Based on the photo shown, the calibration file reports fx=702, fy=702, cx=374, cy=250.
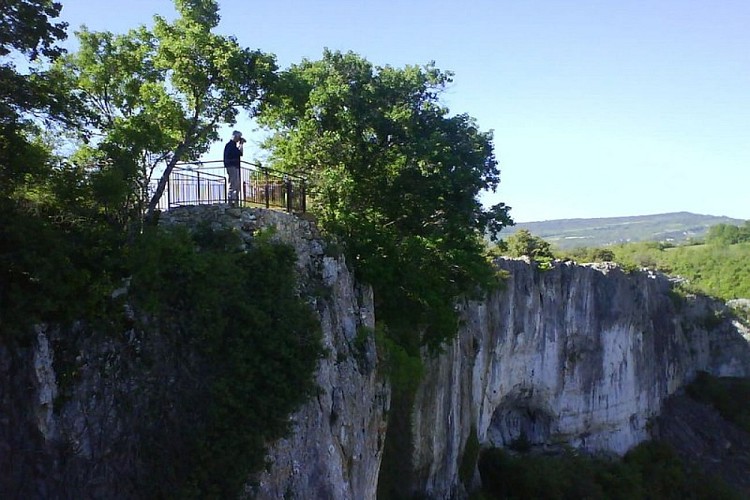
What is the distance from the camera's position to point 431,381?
18688 mm

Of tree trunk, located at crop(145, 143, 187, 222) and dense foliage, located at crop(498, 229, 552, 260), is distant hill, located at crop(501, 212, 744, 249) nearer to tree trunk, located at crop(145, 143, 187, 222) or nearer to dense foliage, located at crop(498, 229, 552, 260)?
dense foliage, located at crop(498, 229, 552, 260)

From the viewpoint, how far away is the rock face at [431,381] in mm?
9336

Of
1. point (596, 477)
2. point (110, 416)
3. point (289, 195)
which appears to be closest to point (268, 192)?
point (289, 195)

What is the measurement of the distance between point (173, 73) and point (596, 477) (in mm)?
23935

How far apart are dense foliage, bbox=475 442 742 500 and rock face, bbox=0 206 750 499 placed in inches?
52.1

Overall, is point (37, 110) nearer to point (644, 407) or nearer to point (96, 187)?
point (96, 187)

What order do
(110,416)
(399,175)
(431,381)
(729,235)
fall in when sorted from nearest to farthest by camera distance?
(110,416)
(399,175)
(431,381)
(729,235)

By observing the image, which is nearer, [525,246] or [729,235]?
[525,246]

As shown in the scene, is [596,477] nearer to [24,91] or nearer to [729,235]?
[24,91]

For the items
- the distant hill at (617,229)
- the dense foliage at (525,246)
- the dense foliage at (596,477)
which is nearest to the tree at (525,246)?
the dense foliage at (525,246)

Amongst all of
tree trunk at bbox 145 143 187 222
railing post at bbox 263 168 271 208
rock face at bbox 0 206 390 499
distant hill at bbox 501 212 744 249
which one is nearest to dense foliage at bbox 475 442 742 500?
rock face at bbox 0 206 390 499

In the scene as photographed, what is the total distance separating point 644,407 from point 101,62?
103 feet

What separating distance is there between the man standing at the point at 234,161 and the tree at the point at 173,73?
0.56 m

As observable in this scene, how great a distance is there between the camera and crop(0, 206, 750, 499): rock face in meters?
9.34
